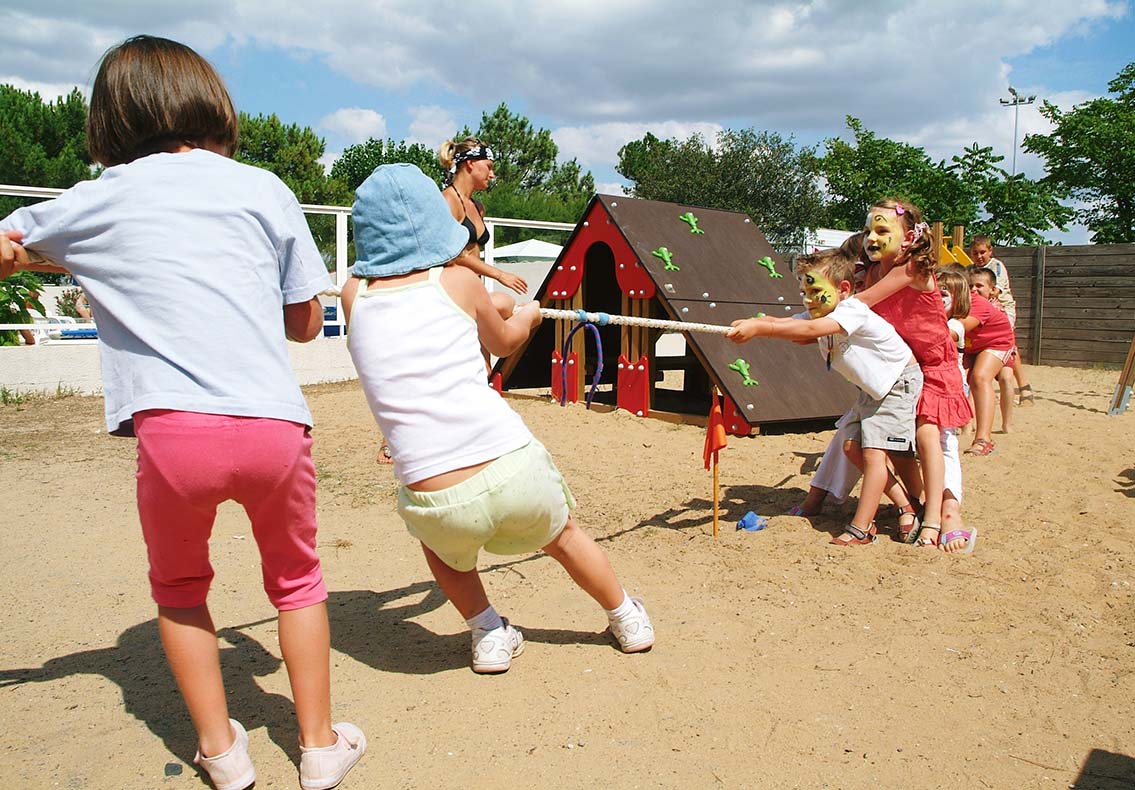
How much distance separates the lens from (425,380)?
2.50 m

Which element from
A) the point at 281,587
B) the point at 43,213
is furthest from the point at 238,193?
the point at 281,587

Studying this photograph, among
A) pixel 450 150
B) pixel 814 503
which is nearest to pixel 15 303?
pixel 450 150

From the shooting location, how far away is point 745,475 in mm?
5902

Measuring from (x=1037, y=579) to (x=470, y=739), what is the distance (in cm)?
260

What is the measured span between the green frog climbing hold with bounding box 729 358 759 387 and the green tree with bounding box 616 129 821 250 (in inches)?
1251

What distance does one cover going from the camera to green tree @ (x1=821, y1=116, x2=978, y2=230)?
2919 cm

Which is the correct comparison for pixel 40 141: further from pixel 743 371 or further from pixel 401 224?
pixel 401 224

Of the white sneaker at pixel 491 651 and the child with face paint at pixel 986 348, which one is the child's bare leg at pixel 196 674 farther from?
the child with face paint at pixel 986 348

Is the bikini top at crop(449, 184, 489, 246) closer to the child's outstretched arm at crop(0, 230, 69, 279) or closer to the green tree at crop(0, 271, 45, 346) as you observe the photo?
the child's outstretched arm at crop(0, 230, 69, 279)

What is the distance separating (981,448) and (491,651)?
4792 mm

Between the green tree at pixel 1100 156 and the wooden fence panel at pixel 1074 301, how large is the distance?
1469 cm

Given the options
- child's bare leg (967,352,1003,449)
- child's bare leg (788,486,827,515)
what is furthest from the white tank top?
child's bare leg (967,352,1003,449)

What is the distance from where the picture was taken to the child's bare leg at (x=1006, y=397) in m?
7.50

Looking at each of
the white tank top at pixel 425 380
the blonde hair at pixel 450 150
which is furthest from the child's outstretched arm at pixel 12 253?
the blonde hair at pixel 450 150
